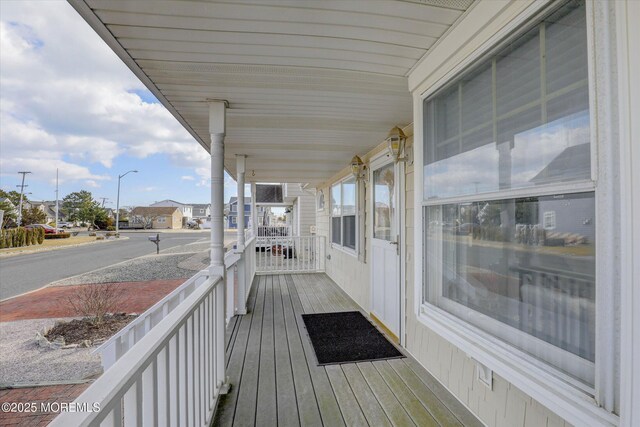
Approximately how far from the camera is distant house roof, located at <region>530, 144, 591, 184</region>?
0.94m

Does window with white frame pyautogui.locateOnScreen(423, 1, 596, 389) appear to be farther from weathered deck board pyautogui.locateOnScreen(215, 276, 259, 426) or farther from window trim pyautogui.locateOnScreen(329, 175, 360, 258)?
window trim pyautogui.locateOnScreen(329, 175, 360, 258)

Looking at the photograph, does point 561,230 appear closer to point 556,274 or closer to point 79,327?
point 556,274

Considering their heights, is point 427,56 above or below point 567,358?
above

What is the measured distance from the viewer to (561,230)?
104cm

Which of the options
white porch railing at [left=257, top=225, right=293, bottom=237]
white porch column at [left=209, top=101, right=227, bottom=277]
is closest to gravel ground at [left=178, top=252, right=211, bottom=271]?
white porch railing at [left=257, top=225, right=293, bottom=237]

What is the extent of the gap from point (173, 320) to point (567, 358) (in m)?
1.58

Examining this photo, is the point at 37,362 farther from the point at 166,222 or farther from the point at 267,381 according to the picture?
the point at 166,222

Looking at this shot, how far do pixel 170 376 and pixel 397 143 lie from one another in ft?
8.49

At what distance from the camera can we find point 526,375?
44.4 inches

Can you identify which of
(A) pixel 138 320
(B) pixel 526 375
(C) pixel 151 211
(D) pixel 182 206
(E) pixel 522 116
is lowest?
(A) pixel 138 320

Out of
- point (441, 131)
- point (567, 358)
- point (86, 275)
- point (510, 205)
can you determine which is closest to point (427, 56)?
point (441, 131)

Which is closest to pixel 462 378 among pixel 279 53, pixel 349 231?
pixel 279 53

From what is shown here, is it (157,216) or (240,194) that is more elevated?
(240,194)

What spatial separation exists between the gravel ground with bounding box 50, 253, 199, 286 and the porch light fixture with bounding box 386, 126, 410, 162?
25.2ft
